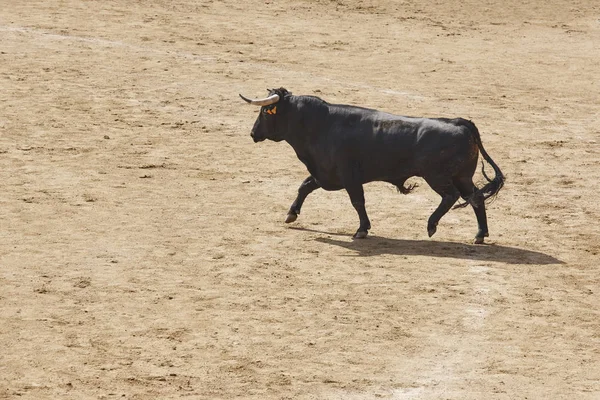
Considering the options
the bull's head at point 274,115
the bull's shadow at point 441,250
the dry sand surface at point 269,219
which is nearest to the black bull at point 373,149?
the bull's head at point 274,115

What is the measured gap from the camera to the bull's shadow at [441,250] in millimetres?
14648

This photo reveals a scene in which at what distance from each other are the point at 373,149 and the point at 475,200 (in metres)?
1.20

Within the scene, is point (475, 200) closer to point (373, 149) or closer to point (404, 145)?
point (404, 145)

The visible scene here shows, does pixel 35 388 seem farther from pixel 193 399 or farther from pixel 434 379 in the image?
pixel 434 379

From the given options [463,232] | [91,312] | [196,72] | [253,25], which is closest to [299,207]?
[463,232]

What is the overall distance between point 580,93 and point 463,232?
814 centimetres

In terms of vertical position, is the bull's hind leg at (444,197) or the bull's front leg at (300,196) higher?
the bull's hind leg at (444,197)

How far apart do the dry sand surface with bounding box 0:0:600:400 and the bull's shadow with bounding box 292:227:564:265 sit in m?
0.05

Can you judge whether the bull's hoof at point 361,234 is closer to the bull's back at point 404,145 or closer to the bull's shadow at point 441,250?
the bull's shadow at point 441,250

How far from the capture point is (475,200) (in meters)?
15.0

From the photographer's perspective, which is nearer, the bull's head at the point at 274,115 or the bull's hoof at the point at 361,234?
the bull's hoof at the point at 361,234

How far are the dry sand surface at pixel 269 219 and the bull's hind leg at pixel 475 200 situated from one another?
195mm

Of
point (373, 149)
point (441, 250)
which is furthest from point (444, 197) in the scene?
point (373, 149)

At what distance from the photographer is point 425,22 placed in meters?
27.8
